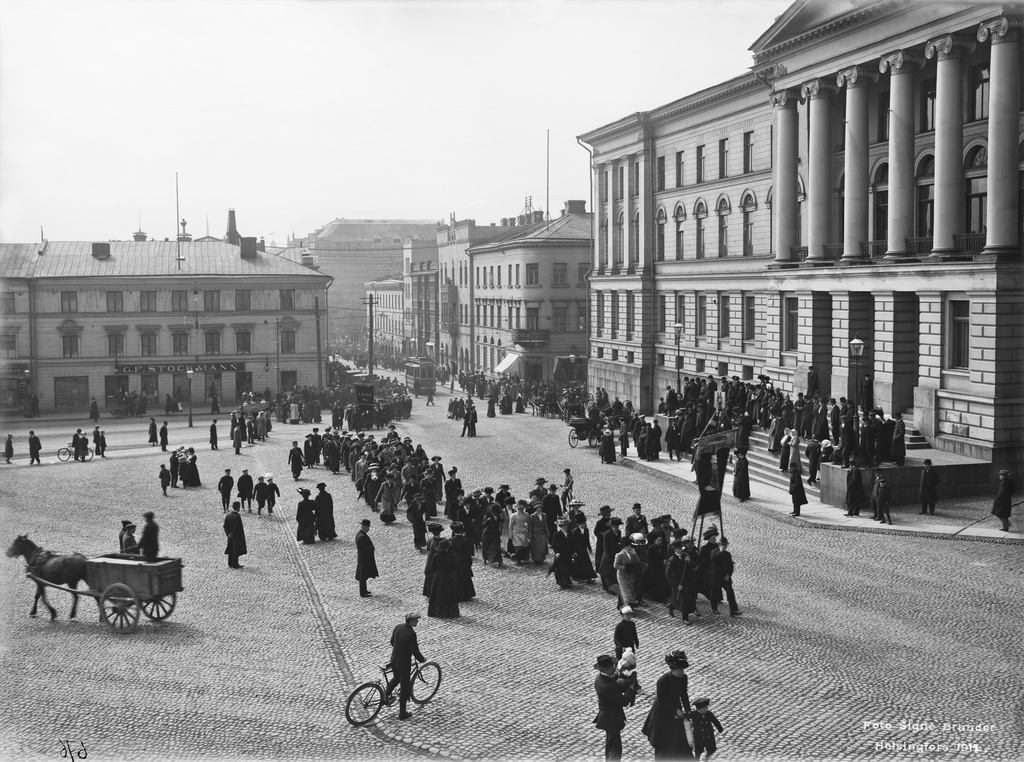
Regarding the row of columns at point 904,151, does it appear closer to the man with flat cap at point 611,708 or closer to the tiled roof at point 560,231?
the man with flat cap at point 611,708

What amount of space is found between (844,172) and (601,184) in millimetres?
24811

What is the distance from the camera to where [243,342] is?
65.1 metres

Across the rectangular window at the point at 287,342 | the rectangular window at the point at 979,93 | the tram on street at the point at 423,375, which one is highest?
the rectangular window at the point at 979,93

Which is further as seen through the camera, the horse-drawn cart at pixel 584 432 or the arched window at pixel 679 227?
the arched window at pixel 679 227

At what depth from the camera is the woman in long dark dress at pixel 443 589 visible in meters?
19.2

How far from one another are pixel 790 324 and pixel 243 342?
1397 inches

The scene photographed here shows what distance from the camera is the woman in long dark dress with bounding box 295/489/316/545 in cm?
2558

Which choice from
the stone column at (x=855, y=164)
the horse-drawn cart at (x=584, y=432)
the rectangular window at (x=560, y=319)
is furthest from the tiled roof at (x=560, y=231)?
the stone column at (x=855, y=164)

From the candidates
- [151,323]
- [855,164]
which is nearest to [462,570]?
[855,164]

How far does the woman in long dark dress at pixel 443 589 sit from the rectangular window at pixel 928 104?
23.0 metres

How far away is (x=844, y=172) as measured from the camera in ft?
127

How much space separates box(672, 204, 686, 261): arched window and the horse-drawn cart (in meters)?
14.5

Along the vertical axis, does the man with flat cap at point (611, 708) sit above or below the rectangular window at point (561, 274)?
below

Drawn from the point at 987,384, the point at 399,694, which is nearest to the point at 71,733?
the point at 399,694
